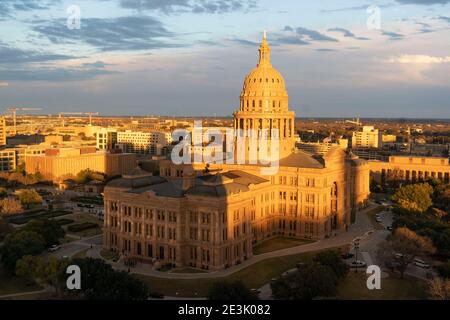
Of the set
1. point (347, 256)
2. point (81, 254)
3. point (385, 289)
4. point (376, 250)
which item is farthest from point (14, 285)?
point (376, 250)

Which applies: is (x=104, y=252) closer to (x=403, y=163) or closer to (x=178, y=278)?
(x=178, y=278)

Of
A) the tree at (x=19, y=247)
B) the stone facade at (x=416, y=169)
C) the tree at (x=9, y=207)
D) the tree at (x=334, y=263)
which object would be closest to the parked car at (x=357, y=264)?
the tree at (x=334, y=263)

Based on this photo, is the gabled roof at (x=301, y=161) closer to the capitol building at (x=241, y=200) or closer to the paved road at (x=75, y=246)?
the capitol building at (x=241, y=200)

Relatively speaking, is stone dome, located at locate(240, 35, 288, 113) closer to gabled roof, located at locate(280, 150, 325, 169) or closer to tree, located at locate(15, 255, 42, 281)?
gabled roof, located at locate(280, 150, 325, 169)

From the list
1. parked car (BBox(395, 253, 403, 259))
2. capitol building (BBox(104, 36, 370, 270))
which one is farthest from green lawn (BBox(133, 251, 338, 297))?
parked car (BBox(395, 253, 403, 259))

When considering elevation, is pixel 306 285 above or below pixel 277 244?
above

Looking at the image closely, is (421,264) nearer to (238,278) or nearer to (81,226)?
(238,278)

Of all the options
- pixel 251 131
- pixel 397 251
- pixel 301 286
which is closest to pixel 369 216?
pixel 251 131
